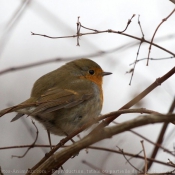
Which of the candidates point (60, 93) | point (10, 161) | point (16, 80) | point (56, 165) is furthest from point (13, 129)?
point (56, 165)

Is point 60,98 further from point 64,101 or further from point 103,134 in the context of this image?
point 103,134

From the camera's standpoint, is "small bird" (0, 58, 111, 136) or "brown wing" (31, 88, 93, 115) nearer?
"brown wing" (31, 88, 93, 115)

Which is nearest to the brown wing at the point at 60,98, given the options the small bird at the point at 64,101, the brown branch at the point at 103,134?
the small bird at the point at 64,101

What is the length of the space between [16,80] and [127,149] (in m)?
1.94

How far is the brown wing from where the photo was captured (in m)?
3.18

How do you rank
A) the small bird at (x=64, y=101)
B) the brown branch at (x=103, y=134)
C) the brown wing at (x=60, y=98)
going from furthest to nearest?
the small bird at (x=64, y=101), the brown wing at (x=60, y=98), the brown branch at (x=103, y=134)

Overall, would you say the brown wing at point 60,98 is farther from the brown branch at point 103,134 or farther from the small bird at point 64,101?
the brown branch at point 103,134

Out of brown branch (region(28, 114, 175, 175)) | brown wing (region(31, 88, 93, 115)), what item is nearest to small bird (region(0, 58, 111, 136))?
brown wing (region(31, 88, 93, 115))

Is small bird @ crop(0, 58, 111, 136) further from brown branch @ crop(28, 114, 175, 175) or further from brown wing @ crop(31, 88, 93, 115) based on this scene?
brown branch @ crop(28, 114, 175, 175)

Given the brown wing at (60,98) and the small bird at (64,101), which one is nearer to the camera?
the brown wing at (60,98)

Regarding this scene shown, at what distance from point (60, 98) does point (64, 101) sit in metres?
0.07

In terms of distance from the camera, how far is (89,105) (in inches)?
143

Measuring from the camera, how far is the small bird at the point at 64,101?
3289mm

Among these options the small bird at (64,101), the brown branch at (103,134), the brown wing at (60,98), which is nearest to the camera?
the brown branch at (103,134)
